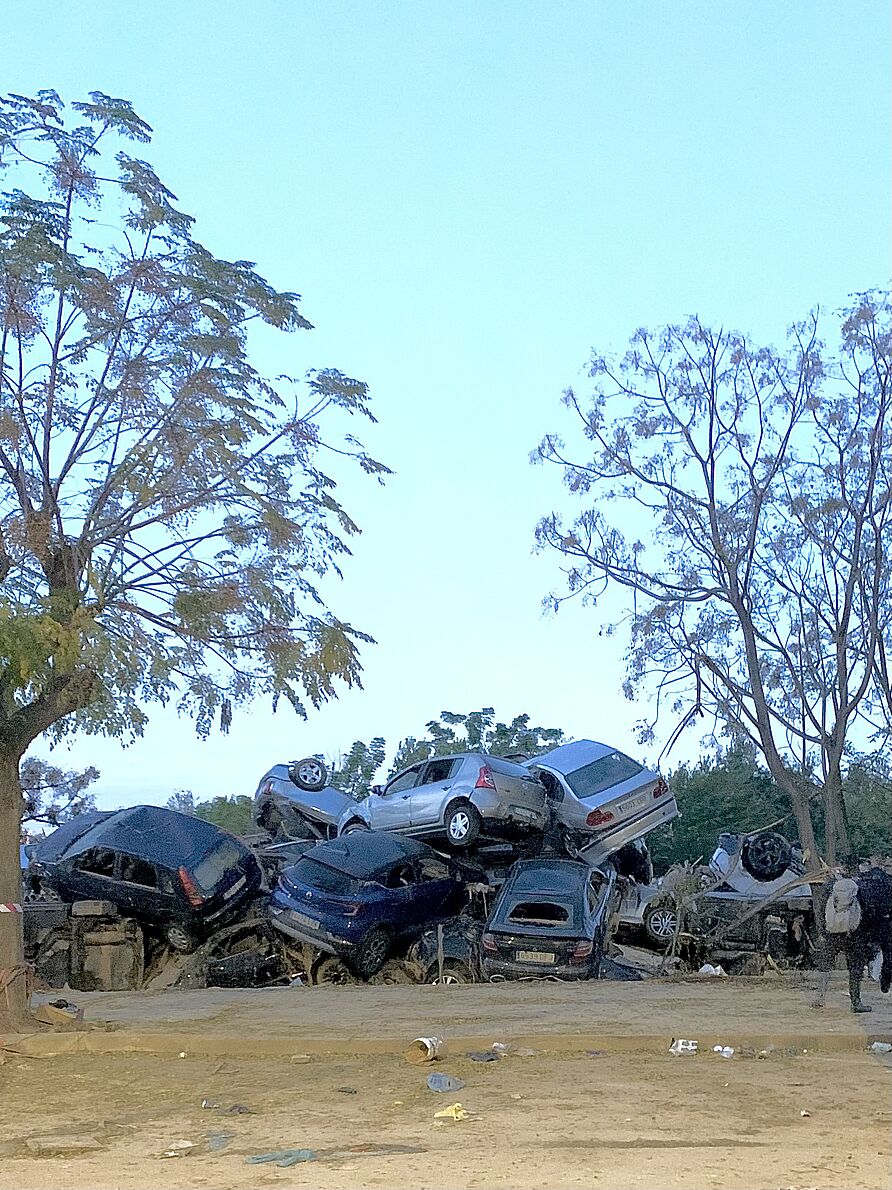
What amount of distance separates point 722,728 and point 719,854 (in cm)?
573

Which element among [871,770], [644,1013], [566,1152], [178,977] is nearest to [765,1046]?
[644,1013]

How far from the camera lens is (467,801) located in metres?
18.7

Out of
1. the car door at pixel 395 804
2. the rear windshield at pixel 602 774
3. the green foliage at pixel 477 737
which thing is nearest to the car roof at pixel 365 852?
the car door at pixel 395 804

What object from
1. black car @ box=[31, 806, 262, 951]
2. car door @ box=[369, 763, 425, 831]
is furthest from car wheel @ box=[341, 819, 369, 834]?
black car @ box=[31, 806, 262, 951]

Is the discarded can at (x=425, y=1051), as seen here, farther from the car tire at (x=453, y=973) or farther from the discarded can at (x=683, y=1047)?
the car tire at (x=453, y=973)

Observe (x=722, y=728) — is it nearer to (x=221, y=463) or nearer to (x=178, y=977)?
(x=178, y=977)

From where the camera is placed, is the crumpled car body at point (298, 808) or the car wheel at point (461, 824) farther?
the crumpled car body at point (298, 808)

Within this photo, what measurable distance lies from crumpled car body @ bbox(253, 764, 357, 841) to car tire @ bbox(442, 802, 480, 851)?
11.0ft

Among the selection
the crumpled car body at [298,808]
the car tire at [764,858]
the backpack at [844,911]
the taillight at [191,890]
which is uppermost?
the crumpled car body at [298,808]

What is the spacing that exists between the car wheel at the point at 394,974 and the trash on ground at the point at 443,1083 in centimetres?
727

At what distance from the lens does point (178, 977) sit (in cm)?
1688

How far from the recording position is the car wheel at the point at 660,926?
1722 centimetres

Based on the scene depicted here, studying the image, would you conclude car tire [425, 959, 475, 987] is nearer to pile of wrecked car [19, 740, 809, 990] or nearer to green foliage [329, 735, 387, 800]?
pile of wrecked car [19, 740, 809, 990]

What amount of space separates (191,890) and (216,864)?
0.60m
